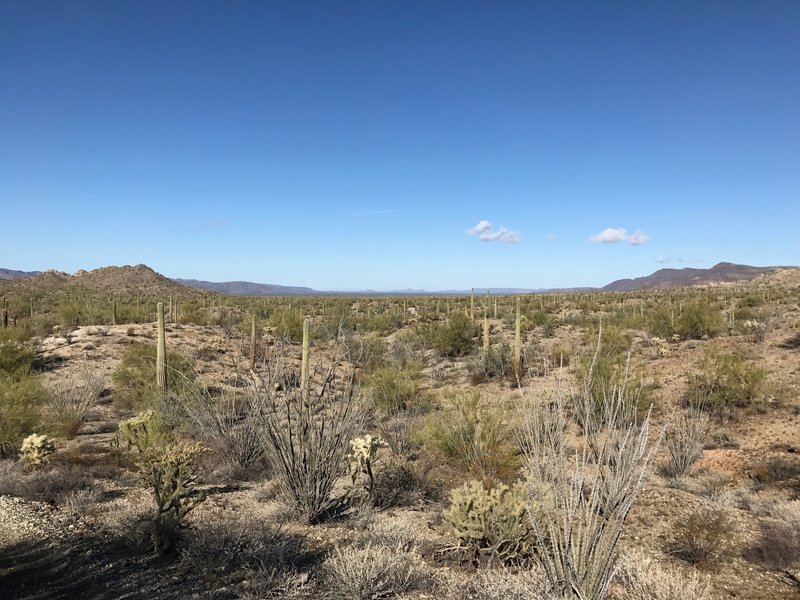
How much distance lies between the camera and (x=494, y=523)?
5.35 meters

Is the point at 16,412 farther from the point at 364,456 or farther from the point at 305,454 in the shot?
the point at 364,456

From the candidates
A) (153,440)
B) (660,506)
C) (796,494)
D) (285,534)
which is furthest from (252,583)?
(796,494)

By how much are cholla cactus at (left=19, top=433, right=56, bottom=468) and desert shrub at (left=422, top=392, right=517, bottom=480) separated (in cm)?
645

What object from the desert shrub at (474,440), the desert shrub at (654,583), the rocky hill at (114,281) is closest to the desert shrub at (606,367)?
the desert shrub at (474,440)

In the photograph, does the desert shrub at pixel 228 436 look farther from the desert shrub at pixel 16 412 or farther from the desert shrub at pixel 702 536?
the desert shrub at pixel 702 536

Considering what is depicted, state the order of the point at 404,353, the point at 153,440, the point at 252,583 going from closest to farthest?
the point at 252,583 → the point at 153,440 → the point at 404,353

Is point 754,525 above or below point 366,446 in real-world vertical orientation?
below

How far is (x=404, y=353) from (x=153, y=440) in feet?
45.0

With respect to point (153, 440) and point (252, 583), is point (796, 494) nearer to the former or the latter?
point (252, 583)

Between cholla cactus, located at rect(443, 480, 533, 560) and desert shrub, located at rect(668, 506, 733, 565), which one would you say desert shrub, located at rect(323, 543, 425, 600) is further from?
desert shrub, located at rect(668, 506, 733, 565)

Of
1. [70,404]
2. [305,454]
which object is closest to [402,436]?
[305,454]

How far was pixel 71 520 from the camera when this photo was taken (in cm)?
623

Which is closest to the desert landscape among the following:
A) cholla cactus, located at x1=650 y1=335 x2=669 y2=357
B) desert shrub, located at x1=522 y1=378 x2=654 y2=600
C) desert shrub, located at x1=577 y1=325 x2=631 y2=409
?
desert shrub, located at x1=522 y1=378 x2=654 y2=600

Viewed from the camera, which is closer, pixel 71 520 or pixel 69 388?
pixel 71 520
